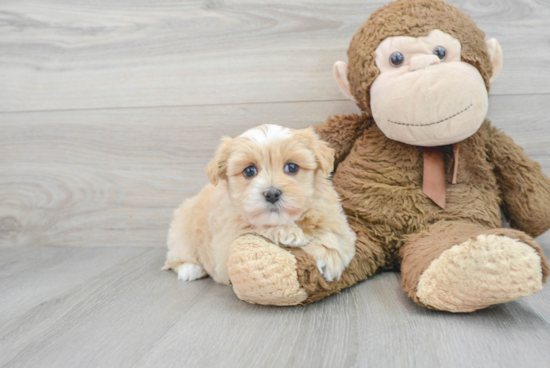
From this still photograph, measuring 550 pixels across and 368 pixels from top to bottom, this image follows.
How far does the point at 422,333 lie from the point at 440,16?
0.83 meters

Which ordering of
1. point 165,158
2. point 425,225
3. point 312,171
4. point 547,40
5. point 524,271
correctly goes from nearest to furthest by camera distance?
point 524,271 < point 312,171 < point 425,225 < point 547,40 < point 165,158

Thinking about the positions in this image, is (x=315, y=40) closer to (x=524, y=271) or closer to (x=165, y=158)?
(x=165, y=158)

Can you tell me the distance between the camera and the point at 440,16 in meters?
1.14

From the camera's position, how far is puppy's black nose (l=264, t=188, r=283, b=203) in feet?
3.18

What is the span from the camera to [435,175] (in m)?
1.21

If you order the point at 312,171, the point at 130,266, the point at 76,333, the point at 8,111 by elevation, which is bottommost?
the point at 130,266

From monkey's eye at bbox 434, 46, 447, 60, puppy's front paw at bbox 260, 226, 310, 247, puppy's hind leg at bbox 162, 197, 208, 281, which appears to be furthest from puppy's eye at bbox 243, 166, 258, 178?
monkey's eye at bbox 434, 46, 447, 60

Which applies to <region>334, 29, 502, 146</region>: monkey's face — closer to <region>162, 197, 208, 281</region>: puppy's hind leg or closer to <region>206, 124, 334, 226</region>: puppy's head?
<region>206, 124, 334, 226</region>: puppy's head

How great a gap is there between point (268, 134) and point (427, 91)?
0.42 m

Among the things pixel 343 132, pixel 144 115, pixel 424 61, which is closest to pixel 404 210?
pixel 343 132

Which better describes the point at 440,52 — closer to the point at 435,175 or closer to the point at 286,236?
the point at 435,175

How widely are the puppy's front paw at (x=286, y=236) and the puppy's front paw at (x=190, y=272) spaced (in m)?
0.36

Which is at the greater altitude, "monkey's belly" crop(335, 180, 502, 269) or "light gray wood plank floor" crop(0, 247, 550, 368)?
"monkey's belly" crop(335, 180, 502, 269)

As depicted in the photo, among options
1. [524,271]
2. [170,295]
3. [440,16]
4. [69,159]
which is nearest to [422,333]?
[524,271]
